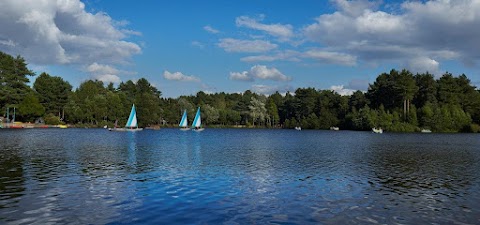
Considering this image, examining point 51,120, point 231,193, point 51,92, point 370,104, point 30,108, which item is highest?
point 51,92

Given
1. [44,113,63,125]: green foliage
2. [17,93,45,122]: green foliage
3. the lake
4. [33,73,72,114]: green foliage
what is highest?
[33,73,72,114]: green foliage

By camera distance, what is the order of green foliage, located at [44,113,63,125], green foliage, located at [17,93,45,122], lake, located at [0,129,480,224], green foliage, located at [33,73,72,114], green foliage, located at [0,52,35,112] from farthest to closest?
1. green foliage, located at [33,73,72,114]
2. green foliage, located at [44,113,63,125]
3. green foliage, located at [17,93,45,122]
4. green foliage, located at [0,52,35,112]
5. lake, located at [0,129,480,224]

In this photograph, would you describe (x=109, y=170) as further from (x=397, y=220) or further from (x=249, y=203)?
(x=397, y=220)

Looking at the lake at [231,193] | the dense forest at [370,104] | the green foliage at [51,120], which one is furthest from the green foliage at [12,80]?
the lake at [231,193]

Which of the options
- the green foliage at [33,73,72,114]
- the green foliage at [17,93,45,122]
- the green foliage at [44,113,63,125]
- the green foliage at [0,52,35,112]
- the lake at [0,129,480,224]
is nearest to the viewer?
the lake at [0,129,480,224]

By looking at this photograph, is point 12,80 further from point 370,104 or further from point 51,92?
point 370,104

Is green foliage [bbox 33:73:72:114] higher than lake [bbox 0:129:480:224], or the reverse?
green foliage [bbox 33:73:72:114]

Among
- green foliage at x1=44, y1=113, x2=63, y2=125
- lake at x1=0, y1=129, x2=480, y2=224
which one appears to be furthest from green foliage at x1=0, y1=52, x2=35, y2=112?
lake at x1=0, y1=129, x2=480, y2=224

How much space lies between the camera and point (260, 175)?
106 ft

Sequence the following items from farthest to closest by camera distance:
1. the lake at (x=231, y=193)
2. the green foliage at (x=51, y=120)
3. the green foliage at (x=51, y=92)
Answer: the green foliage at (x=51, y=92), the green foliage at (x=51, y=120), the lake at (x=231, y=193)

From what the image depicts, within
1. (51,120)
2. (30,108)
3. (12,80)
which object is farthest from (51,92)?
(12,80)

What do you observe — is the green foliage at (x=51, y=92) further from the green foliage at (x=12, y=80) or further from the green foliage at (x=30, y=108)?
the green foliage at (x=12, y=80)

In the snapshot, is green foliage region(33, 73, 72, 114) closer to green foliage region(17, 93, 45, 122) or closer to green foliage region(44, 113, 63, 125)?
green foliage region(44, 113, 63, 125)

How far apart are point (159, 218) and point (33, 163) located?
2502cm
